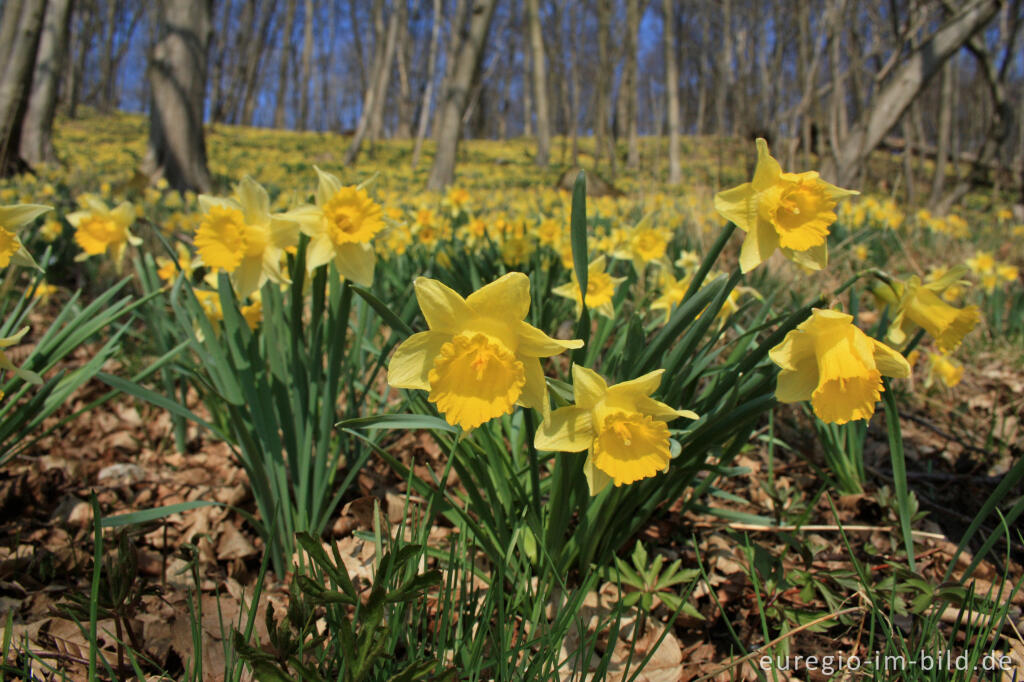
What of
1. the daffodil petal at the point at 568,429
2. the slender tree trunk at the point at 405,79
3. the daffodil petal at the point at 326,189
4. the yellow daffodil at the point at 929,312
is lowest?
the daffodil petal at the point at 568,429

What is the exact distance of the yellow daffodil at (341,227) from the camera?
1224 mm

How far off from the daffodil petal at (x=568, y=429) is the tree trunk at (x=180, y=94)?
6836 mm

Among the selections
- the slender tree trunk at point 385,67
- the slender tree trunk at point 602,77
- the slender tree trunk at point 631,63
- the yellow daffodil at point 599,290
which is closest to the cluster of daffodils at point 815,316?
the yellow daffodil at point 599,290

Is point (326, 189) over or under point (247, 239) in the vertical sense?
over

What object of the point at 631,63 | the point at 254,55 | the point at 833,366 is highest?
the point at 254,55

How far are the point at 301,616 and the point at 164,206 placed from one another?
5292mm

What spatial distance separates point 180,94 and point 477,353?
7.10 m

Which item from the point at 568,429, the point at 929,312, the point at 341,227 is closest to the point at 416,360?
the point at 568,429

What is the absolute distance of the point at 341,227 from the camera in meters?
1.24

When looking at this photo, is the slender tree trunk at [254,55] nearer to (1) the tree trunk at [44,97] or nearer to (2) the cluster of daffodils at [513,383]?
(1) the tree trunk at [44,97]

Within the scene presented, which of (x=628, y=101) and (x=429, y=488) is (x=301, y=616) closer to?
(x=429, y=488)

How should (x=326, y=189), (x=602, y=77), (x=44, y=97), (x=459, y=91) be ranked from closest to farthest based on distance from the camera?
(x=326, y=189) < (x=44, y=97) < (x=459, y=91) < (x=602, y=77)

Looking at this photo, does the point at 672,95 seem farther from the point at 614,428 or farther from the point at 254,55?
the point at 254,55

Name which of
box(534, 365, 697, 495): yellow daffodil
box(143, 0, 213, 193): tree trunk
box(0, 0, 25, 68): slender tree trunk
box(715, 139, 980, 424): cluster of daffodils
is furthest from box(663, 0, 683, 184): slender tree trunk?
box(534, 365, 697, 495): yellow daffodil
